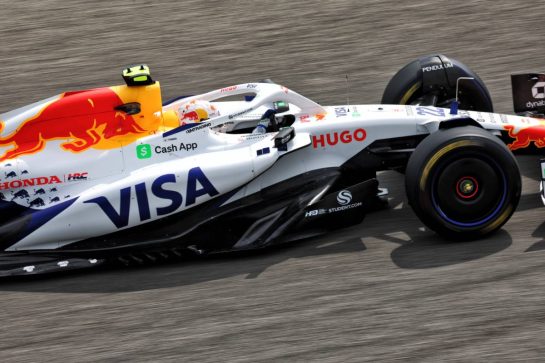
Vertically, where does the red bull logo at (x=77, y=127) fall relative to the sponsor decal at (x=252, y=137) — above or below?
above

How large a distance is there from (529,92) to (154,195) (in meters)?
3.51

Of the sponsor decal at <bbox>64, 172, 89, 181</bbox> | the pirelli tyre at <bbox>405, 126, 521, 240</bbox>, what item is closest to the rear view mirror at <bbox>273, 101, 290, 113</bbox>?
the pirelli tyre at <bbox>405, 126, 521, 240</bbox>

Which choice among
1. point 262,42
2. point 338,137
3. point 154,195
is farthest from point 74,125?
point 262,42

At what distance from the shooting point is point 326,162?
757 centimetres

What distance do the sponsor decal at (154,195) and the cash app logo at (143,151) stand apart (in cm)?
31

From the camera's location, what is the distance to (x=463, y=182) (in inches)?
277

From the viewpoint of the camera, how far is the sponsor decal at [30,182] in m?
7.38

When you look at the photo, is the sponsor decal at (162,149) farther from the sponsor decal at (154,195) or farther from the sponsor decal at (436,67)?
the sponsor decal at (436,67)

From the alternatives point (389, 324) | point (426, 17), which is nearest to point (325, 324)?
point (389, 324)

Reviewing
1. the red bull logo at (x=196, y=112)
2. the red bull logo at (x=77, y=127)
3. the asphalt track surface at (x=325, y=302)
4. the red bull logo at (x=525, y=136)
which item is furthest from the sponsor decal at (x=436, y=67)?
the red bull logo at (x=77, y=127)

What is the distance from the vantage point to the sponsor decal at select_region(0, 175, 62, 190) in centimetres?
738

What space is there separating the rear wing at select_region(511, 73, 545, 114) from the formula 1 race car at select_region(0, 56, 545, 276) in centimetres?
43

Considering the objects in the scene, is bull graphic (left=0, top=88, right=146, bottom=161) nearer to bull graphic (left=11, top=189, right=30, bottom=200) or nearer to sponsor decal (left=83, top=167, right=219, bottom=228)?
bull graphic (left=11, top=189, right=30, bottom=200)

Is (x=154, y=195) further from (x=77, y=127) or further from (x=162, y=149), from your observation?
(x=77, y=127)
